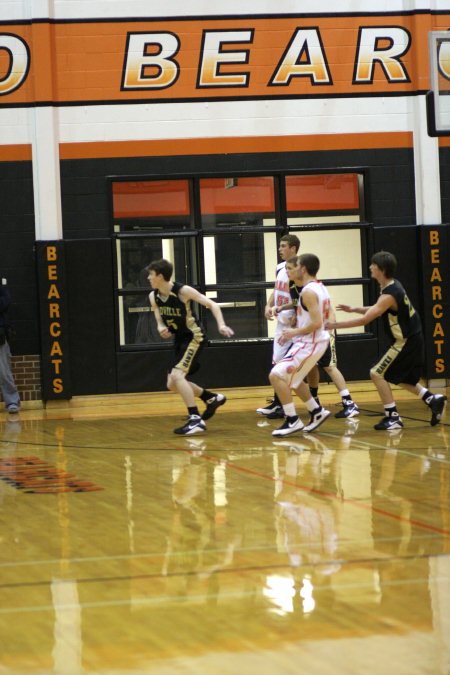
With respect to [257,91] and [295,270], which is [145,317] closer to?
[257,91]

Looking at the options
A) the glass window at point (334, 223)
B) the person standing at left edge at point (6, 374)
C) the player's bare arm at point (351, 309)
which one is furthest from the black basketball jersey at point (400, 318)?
the person standing at left edge at point (6, 374)

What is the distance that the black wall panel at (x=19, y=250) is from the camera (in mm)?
14609

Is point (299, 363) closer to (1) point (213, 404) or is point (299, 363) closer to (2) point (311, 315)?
(2) point (311, 315)

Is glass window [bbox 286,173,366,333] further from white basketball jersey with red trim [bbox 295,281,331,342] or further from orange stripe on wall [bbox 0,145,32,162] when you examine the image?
white basketball jersey with red trim [bbox 295,281,331,342]

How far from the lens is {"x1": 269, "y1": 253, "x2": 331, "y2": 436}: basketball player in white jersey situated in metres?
10.3

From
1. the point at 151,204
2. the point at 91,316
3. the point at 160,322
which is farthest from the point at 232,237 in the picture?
the point at 160,322

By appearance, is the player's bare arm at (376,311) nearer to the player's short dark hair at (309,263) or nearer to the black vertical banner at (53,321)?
the player's short dark hair at (309,263)

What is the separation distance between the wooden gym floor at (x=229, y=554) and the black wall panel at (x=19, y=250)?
3.93 m

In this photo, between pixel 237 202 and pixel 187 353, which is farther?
pixel 237 202

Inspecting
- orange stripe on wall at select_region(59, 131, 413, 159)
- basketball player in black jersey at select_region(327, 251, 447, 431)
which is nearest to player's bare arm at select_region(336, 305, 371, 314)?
basketball player in black jersey at select_region(327, 251, 447, 431)

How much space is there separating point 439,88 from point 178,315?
3.81 meters

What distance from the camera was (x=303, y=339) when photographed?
10.5 m

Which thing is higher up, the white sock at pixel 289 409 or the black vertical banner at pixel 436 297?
the black vertical banner at pixel 436 297

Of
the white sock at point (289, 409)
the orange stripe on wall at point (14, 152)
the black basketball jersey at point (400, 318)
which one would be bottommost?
the white sock at point (289, 409)
